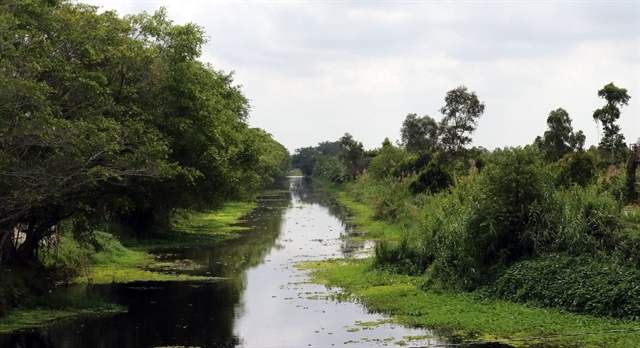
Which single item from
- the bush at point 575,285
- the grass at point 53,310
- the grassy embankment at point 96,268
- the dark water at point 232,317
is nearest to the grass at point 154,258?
the grassy embankment at point 96,268

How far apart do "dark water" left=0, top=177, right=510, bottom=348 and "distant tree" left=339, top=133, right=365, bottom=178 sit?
76.3m

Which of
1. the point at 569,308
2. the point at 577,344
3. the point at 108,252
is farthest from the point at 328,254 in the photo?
the point at 577,344

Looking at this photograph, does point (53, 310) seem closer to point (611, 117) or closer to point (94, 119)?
point (94, 119)

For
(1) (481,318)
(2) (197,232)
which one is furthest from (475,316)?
(2) (197,232)

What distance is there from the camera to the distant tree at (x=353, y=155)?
112625 mm

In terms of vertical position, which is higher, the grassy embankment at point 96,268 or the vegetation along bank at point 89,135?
the vegetation along bank at point 89,135

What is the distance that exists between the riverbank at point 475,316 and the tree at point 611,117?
31.1 m

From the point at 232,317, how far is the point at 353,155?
93.6m

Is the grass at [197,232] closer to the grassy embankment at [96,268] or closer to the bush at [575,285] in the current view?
the grassy embankment at [96,268]

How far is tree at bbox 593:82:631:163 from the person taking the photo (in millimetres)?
53344

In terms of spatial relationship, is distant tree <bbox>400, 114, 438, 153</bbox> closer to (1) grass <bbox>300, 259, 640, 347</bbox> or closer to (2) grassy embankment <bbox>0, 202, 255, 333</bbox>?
(2) grassy embankment <bbox>0, 202, 255, 333</bbox>

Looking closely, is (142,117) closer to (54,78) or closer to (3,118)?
(54,78)

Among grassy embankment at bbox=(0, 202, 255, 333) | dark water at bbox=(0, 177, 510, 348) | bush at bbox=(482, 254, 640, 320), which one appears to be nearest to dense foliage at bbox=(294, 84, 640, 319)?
bush at bbox=(482, 254, 640, 320)

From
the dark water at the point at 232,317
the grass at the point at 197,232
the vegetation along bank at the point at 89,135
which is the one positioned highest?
the vegetation along bank at the point at 89,135
